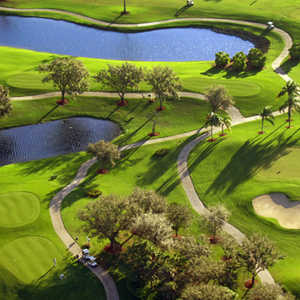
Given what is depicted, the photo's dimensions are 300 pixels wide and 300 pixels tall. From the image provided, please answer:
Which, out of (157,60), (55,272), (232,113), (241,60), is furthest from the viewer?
(157,60)

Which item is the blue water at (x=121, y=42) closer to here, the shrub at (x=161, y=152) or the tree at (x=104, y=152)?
the shrub at (x=161, y=152)

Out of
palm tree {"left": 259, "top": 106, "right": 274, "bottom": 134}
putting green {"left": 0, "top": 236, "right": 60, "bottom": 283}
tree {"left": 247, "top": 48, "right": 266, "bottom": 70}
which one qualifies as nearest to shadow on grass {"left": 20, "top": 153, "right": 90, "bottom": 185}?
putting green {"left": 0, "top": 236, "right": 60, "bottom": 283}

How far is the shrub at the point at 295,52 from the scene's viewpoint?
146 meters

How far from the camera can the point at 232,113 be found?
117 meters

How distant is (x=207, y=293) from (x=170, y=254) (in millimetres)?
16846

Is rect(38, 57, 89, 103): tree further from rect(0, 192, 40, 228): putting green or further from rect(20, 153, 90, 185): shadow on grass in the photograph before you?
rect(0, 192, 40, 228): putting green

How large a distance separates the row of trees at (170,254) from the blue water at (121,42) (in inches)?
4167

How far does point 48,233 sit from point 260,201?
45.6 m

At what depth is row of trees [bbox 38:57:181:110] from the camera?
11329 centimetres

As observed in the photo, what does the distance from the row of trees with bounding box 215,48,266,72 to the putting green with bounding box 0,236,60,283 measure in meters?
100.0

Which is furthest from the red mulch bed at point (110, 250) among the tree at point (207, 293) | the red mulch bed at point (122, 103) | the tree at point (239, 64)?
Answer: the tree at point (239, 64)

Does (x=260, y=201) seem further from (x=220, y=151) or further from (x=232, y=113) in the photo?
(x=232, y=113)

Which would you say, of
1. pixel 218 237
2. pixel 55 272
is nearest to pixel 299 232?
pixel 218 237

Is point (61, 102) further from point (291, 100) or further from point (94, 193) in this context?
point (291, 100)
